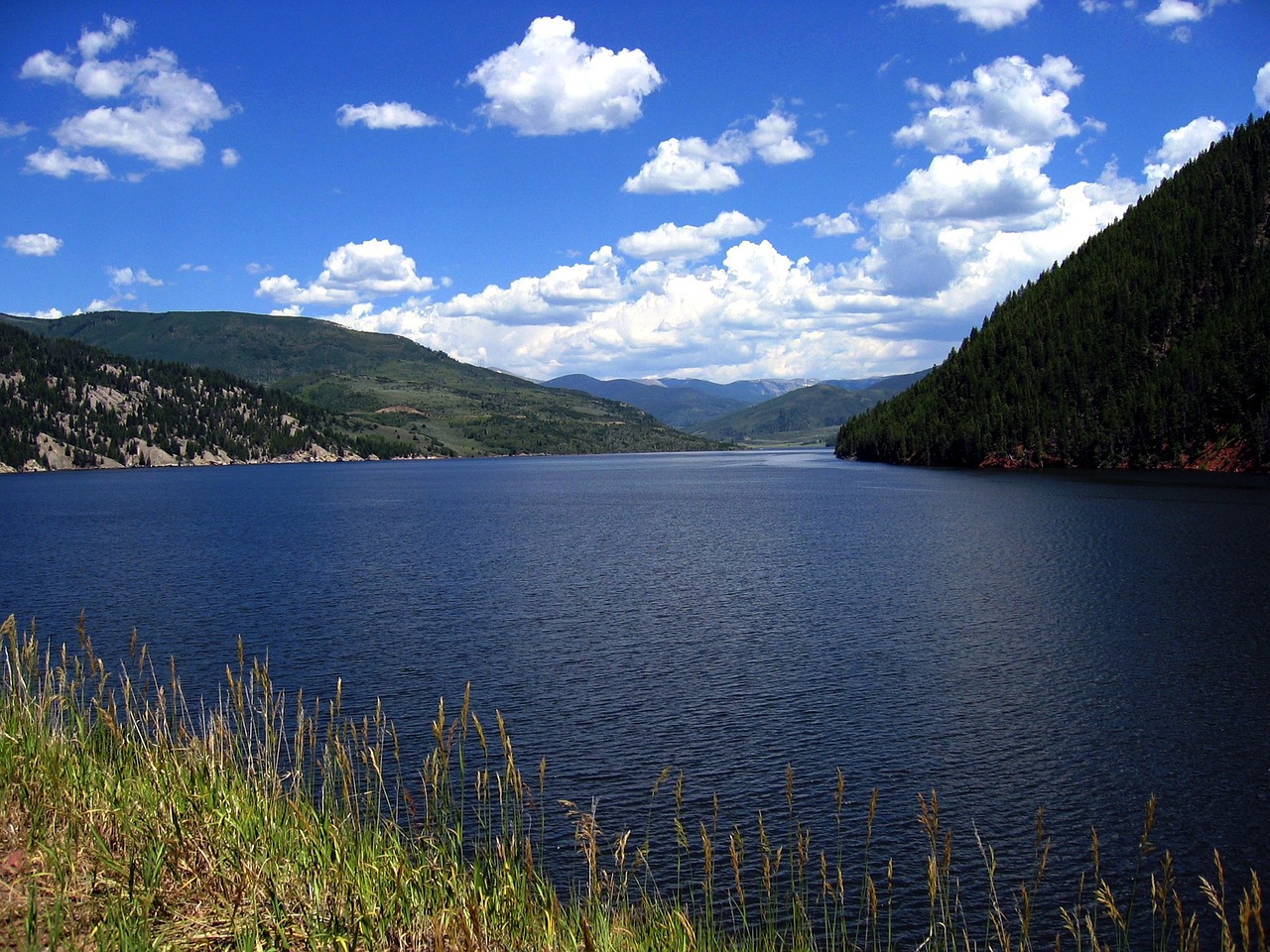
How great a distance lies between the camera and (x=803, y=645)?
123 feet

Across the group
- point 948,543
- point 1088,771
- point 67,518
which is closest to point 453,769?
point 1088,771

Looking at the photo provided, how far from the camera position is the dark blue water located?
2247 cm

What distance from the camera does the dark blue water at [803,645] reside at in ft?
73.7

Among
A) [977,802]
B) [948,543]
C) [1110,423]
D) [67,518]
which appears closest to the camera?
[977,802]

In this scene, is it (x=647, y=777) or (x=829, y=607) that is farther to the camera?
(x=829, y=607)

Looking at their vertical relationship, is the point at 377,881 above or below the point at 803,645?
above

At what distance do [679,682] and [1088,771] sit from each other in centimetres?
1320

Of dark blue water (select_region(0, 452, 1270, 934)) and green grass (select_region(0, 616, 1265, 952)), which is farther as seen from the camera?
dark blue water (select_region(0, 452, 1270, 934))

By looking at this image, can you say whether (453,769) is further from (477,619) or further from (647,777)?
(477,619)

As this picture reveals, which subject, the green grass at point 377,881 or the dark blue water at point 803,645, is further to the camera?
the dark blue water at point 803,645

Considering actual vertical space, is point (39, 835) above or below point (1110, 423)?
below

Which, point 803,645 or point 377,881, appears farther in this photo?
point 803,645

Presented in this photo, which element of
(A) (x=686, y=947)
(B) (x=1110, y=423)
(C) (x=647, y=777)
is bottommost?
(C) (x=647, y=777)

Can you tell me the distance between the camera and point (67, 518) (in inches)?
4131
